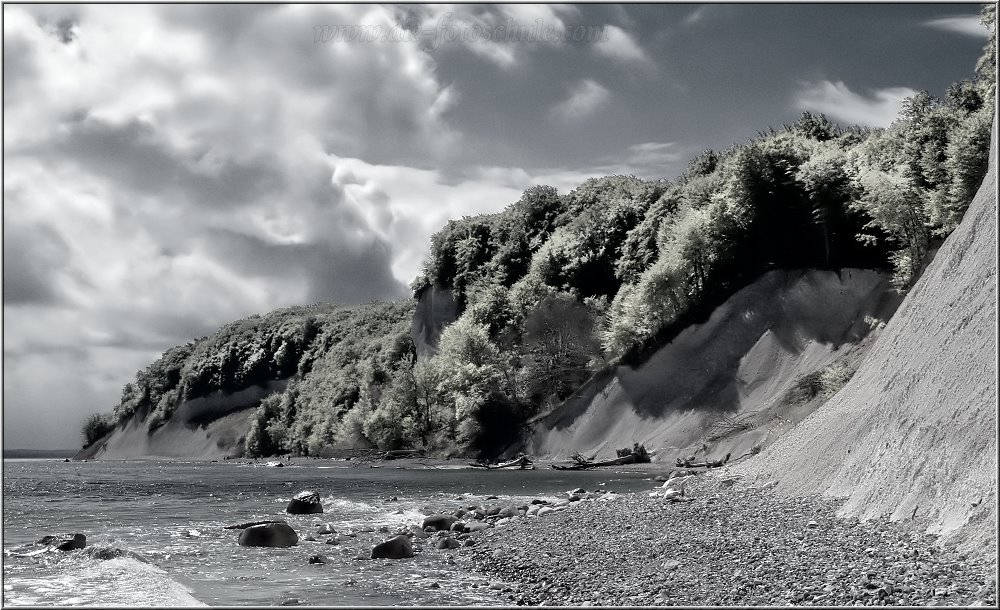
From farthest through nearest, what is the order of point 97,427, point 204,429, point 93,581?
point 97,427, point 204,429, point 93,581

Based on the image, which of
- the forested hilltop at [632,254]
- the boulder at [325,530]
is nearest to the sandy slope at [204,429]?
the forested hilltop at [632,254]

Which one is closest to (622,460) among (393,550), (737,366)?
(737,366)

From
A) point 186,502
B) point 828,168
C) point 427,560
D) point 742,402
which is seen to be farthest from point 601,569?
point 828,168

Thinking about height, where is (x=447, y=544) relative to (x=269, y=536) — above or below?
below

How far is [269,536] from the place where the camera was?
67.1 feet

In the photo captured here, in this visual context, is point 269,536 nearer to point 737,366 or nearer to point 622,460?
point 622,460

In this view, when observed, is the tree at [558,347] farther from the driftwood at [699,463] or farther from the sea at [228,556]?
the sea at [228,556]

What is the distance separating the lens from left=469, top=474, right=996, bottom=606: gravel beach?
1060 cm

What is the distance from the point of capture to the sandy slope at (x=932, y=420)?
13.1 metres

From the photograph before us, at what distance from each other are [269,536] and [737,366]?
3985 centimetres

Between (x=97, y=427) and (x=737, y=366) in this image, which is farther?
(x=97, y=427)

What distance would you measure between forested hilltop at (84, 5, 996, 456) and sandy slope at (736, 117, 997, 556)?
336 inches

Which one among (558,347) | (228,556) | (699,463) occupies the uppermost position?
(558,347)

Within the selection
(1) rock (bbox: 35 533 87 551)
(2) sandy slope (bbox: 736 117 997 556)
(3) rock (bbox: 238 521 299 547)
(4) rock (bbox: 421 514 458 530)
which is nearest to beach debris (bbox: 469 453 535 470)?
(2) sandy slope (bbox: 736 117 997 556)
